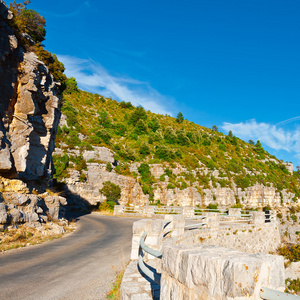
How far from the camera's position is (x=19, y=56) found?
1479cm

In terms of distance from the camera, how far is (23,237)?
425 inches

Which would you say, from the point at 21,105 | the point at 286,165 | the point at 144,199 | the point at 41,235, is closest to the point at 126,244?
the point at 41,235

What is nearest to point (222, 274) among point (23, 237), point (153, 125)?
point (23, 237)

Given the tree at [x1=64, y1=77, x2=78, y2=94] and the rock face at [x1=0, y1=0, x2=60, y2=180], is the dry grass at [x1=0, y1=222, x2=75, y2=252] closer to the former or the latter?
the rock face at [x1=0, y1=0, x2=60, y2=180]

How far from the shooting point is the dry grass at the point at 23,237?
32.3 ft

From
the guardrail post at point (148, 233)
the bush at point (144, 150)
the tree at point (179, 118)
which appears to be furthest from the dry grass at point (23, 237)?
A: the tree at point (179, 118)

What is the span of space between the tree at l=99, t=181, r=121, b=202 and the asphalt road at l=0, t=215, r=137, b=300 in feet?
66.5

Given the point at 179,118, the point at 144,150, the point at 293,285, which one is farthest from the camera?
the point at 179,118

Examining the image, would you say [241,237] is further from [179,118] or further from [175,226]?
[179,118]

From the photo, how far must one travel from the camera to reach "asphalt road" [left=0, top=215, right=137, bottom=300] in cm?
531

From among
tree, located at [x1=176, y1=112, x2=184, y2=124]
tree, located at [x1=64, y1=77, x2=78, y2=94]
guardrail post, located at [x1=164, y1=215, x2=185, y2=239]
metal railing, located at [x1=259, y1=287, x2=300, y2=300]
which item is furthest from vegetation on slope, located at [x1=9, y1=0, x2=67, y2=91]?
tree, located at [x1=176, y1=112, x2=184, y2=124]

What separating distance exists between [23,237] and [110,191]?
20.8 m

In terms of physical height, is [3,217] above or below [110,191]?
below

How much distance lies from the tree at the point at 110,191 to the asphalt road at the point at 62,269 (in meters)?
20.3
